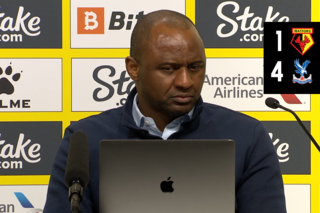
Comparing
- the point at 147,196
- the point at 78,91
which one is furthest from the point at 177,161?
the point at 78,91

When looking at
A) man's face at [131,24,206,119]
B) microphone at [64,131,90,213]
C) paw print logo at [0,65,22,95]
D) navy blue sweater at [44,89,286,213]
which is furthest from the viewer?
paw print logo at [0,65,22,95]

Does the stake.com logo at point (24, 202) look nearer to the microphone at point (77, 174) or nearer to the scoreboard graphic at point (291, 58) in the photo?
the scoreboard graphic at point (291, 58)

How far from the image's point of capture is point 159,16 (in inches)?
57.4

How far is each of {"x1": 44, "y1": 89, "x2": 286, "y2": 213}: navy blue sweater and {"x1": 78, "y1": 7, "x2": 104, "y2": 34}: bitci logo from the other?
2.37ft

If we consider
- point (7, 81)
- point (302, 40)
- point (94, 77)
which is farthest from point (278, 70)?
point (7, 81)

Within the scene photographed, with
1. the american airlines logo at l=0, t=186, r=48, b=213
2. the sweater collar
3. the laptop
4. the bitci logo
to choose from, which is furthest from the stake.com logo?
the laptop

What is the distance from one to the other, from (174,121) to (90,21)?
918 mm

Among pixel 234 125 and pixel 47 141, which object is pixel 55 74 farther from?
pixel 234 125

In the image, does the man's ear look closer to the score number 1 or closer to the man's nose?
the man's nose

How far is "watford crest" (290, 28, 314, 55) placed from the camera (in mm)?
2219

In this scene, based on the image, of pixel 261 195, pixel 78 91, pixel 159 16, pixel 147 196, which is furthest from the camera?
pixel 78 91

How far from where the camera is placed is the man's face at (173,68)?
1.35 metres

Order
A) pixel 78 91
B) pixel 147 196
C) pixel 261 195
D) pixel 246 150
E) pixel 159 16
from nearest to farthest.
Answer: pixel 147 196 < pixel 261 195 < pixel 246 150 < pixel 159 16 < pixel 78 91

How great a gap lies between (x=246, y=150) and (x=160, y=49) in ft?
1.34
